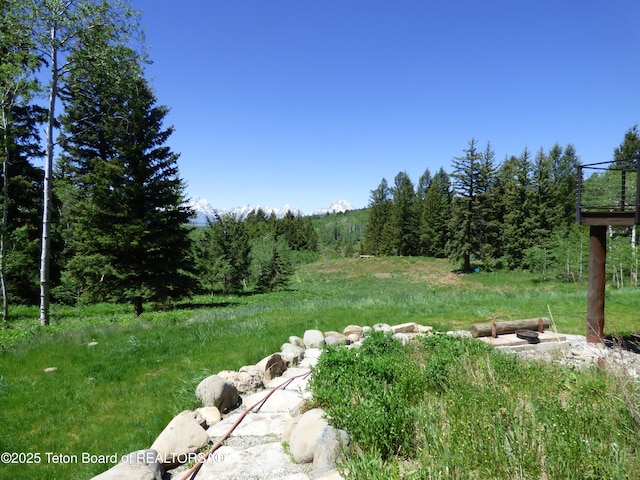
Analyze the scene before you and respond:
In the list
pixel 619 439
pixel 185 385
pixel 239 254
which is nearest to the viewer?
pixel 619 439

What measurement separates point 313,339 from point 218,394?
11.4 ft

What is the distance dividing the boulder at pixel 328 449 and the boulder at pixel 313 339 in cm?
445

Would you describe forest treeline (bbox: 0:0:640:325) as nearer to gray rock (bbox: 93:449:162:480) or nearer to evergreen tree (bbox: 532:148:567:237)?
evergreen tree (bbox: 532:148:567:237)

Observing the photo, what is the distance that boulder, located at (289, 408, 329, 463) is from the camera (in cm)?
321

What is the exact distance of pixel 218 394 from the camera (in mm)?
4496

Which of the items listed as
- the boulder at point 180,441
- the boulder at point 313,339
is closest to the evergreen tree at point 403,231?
the boulder at point 313,339

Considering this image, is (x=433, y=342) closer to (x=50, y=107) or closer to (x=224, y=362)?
(x=224, y=362)

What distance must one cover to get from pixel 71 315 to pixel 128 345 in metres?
13.0

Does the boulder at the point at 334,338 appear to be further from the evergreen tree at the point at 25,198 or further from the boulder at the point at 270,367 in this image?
the evergreen tree at the point at 25,198

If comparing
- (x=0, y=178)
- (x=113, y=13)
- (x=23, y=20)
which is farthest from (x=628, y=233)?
(x=0, y=178)

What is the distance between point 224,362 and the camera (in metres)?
6.19

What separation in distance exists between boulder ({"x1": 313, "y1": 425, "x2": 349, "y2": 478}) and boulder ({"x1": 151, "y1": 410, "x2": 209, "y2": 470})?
4.63ft

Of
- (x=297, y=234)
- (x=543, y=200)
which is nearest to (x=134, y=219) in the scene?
(x=543, y=200)

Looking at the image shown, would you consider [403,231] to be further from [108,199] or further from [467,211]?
[108,199]
